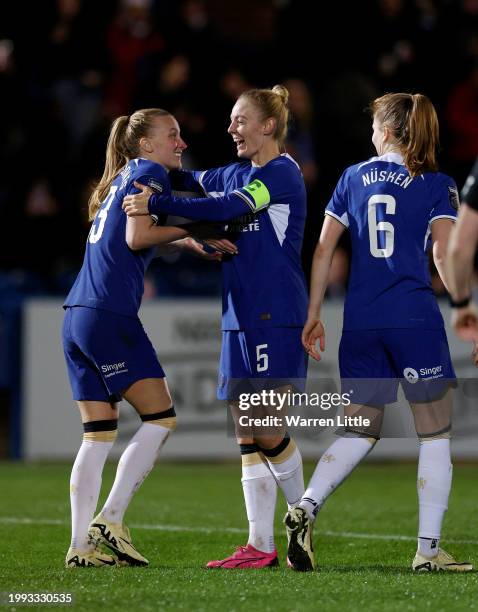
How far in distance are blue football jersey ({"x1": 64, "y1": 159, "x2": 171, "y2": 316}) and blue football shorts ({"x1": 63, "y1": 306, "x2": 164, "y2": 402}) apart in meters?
0.05

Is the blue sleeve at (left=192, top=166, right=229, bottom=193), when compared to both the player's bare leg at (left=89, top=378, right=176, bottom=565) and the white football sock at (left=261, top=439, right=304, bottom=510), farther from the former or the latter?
the white football sock at (left=261, top=439, right=304, bottom=510)

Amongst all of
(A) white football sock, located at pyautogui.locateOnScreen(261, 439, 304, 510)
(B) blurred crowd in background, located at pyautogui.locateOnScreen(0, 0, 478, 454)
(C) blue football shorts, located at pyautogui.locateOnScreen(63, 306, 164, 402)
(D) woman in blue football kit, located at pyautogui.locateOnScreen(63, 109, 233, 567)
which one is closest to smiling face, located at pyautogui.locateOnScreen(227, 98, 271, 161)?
(D) woman in blue football kit, located at pyautogui.locateOnScreen(63, 109, 233, 567)

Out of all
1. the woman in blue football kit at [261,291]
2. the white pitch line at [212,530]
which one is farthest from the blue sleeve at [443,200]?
the white pitch line at [212,530]

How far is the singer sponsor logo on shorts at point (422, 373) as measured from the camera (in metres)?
5.10

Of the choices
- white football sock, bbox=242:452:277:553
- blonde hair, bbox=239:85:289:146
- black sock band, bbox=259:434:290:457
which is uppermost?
blonde hair, bbox=239:85:289:146

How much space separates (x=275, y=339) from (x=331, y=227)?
0.55 metres

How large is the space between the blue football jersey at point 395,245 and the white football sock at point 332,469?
0.50 metres

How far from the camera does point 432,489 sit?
512cm

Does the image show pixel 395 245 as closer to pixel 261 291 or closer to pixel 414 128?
pixel 414 128

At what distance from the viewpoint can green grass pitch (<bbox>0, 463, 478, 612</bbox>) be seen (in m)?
4.41

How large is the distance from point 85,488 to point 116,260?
3.31 feet

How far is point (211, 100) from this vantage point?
12203 mm

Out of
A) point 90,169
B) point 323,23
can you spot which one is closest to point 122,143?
point 90,169

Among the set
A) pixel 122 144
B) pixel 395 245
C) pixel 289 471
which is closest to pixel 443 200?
pixel 395 245
